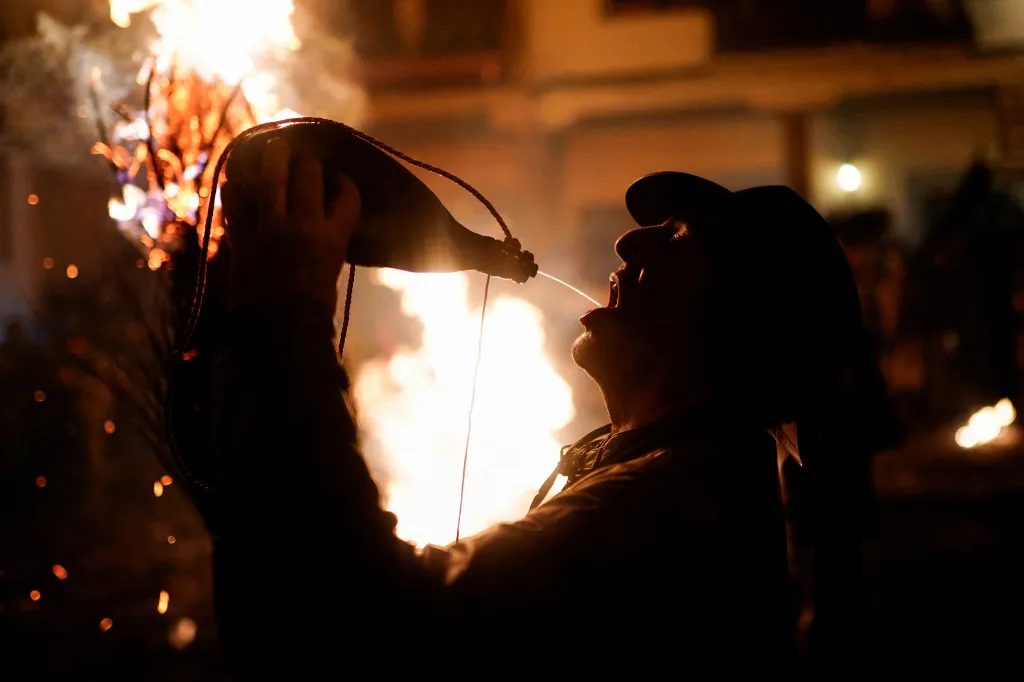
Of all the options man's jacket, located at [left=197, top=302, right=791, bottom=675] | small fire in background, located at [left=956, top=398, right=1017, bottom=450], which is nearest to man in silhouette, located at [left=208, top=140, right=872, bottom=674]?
man's jacket, located at [left=197, top=302, right=791, bottom=675]

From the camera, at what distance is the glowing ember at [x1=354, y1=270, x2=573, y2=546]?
5266 mm

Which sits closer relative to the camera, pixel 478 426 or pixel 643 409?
pixel 643 409

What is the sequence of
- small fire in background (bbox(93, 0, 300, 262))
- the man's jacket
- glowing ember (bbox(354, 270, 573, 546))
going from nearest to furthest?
the man's jacket, small fire in background (bbox(93, 0, 300, 262)), glowing ember (bbox(354, 270, 573, 546))

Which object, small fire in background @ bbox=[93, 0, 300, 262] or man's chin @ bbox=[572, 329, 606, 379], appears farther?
small fire in background @ bbox=[93, 0, 300, 262]

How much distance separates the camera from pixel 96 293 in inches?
433

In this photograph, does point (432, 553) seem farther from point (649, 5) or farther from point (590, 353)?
point (649, 5)

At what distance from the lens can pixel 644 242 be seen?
6.56 feet

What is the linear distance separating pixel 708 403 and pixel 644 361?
0.18m

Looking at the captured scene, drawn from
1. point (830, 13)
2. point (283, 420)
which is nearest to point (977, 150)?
point (830, 13)

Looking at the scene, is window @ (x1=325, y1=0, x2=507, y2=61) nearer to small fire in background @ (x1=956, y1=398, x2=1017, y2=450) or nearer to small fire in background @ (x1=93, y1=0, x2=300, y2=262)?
small fire in background @ (x1=956, y1=398, x2=1017, y2=450)

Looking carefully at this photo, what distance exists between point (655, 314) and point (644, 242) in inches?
7.0

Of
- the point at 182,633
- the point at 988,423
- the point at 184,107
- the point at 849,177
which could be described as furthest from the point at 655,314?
the point at 849,177

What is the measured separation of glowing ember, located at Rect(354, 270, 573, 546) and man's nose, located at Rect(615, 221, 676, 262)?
99.2 inches

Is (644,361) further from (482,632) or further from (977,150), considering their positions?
(977,150)
